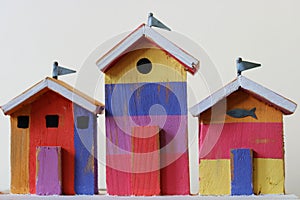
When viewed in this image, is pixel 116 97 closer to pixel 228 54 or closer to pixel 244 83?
pixel 244 83

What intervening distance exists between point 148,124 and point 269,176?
199mm

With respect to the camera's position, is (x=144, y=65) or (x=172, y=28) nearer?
(x=144, y=65)

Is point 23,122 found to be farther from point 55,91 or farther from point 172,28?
point 172,28

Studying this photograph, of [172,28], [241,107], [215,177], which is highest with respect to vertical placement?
[172,28]

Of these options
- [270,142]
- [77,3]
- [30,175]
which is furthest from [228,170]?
[77,3]

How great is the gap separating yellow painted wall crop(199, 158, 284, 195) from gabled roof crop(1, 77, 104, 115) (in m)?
0.19

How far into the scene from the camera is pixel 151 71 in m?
0.92

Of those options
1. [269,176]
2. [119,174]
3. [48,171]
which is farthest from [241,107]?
[48,171]

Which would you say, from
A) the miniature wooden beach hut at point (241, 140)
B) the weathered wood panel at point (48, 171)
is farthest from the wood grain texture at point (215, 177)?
the weathered wood panel at point (48, 171)

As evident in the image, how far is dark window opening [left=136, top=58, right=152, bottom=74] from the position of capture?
36.2 inches

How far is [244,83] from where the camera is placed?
2.87 feet

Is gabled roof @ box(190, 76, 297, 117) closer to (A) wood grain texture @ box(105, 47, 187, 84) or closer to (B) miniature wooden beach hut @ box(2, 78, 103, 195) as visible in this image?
(A) wood grain texture @ box(105, 47, 187, 84)

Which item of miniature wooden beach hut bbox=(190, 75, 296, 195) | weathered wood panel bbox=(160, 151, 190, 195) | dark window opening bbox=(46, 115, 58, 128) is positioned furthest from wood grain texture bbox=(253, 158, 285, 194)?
dark window opening bbox=(46, 115, 58, 128)

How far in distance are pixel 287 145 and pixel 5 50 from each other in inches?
25.2
